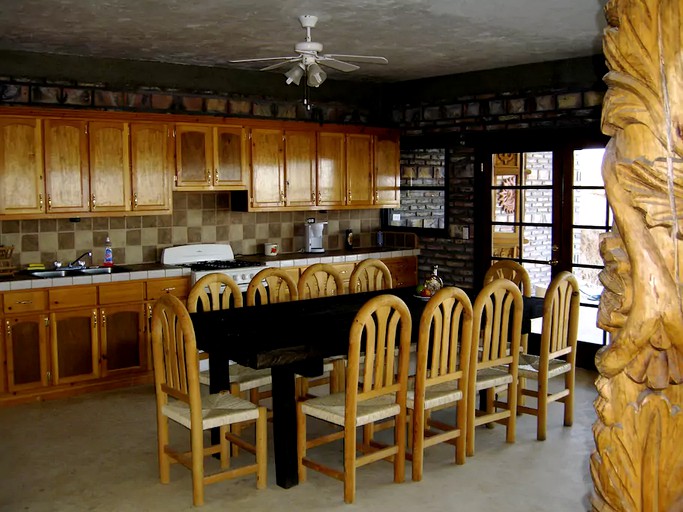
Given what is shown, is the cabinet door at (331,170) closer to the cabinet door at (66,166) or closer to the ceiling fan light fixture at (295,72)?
the cabinet door at (66,166)

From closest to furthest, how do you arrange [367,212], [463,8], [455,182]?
[463,8], [455,182], [367,212]

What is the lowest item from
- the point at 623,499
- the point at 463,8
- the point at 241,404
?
the point at 241,404

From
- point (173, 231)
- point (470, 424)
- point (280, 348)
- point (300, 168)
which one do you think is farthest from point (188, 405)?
point (300, 168)

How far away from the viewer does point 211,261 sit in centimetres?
705

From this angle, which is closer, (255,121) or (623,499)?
(623,499)

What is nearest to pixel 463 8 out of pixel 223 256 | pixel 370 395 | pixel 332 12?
pixel 332 12

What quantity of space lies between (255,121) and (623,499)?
6221 mm

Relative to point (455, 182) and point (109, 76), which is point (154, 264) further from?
point (455, 182)

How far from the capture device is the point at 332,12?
16.1 ft

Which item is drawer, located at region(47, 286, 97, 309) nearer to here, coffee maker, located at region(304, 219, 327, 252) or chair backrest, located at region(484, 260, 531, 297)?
coffee maker, located at region(304, 219, 327, 252)

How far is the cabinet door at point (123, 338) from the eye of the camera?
6.02 m

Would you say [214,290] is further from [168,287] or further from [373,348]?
[373,348]

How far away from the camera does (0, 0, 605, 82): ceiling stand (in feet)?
15.6

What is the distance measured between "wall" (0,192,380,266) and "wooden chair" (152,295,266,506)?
271cm
